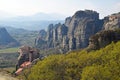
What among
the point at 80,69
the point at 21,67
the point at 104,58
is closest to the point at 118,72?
the point at 104,58

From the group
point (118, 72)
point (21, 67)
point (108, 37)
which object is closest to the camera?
point (118, 72)

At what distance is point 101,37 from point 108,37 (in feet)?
8.45

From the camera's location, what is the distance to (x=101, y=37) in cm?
12231

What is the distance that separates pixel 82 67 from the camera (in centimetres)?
10012

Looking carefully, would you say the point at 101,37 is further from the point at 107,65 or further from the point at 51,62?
the point at 107,65

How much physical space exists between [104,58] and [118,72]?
463 inches

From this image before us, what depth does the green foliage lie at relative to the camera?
85.5 meters

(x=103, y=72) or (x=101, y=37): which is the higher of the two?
(x=101, y=37)

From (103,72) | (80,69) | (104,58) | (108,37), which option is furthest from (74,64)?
(108,37)

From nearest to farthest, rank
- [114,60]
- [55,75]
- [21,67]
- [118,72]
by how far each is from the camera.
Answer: [118,72]
[114,60]
[55,75]
[21,67]

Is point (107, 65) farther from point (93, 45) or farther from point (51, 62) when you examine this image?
point (93, 45)

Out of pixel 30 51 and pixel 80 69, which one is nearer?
pixel 80 69

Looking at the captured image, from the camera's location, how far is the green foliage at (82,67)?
85.5 metres

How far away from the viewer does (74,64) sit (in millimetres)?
100875
